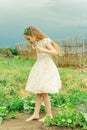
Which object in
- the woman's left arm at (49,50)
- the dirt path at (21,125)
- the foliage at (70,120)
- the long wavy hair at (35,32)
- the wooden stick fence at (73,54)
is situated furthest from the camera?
the wooden stick fence at (73,54)

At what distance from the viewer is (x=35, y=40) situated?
6.40m

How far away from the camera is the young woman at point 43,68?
20.4ft

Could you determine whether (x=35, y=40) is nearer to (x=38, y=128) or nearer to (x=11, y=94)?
(x=38, y=128)

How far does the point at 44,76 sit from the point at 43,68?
4.8 inches

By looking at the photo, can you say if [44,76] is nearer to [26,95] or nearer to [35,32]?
[35,32]

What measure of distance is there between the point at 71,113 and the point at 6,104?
2008 mm

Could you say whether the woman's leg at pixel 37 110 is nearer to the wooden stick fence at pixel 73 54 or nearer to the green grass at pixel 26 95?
the green grass at pixel 26 95

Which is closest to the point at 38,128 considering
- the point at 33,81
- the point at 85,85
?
the point at 33,81

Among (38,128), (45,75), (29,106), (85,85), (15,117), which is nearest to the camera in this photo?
(38,128)

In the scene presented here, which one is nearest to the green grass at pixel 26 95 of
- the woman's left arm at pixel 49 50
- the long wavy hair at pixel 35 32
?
the woman's left arm at pixel 49 50

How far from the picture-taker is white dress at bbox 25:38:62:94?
6.24 meters

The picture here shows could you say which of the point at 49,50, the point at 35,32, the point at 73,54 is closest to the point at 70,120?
the point at 49,50

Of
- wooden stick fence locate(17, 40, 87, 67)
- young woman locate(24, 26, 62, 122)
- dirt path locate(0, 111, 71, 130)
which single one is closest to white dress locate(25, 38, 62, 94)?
young woman locate(24, 26, 62, 122)

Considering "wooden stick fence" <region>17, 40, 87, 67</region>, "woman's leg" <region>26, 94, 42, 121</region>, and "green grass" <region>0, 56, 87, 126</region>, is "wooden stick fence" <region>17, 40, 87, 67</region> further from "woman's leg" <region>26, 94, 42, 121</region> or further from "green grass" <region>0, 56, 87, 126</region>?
"woman's leg" <region>26, 94, 42, 121</region>
